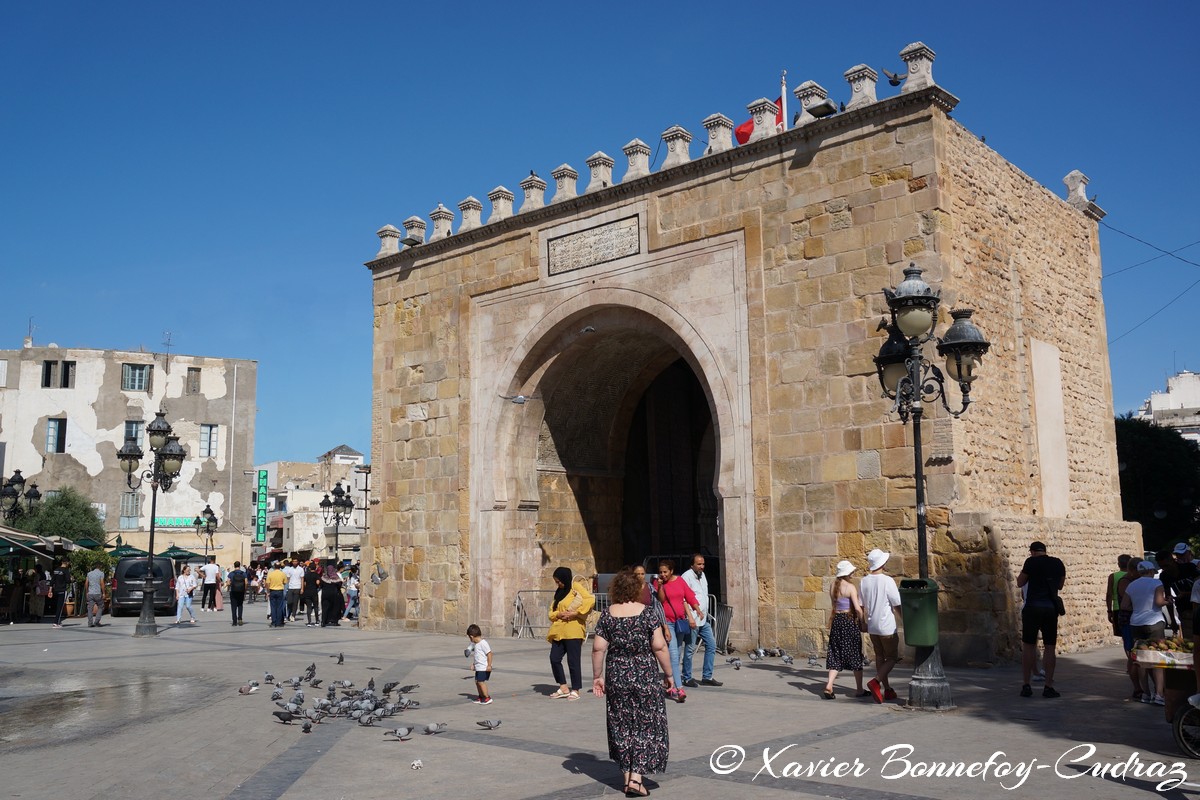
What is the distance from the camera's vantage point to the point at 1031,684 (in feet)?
32.9

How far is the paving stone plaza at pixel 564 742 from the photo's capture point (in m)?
5.93

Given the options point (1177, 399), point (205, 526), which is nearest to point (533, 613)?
point (205, 526)

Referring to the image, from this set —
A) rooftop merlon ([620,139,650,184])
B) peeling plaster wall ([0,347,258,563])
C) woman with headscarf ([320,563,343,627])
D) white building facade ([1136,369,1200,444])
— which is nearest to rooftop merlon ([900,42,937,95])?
rooftop merlon ([620,139,650,184])

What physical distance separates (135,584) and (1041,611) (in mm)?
22459

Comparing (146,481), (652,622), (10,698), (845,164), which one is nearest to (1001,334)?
(845,164)

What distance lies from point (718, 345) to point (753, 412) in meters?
1.20

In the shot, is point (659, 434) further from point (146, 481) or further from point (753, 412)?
point (146, 481)

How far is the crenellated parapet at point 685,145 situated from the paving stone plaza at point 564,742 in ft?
24.1

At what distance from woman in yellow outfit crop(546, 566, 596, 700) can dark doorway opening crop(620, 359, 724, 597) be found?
9794mm

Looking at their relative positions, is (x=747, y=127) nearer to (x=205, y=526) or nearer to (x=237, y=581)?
(x=237, y=581)

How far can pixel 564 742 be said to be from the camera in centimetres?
741

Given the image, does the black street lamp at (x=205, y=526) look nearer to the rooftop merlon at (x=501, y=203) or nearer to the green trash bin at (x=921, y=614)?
the rooftop merlon at (x=501, y=203)

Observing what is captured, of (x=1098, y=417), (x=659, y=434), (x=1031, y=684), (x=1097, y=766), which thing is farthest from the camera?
(x=659, y=434)

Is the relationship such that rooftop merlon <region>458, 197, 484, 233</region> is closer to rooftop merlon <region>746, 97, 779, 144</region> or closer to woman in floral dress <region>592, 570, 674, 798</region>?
rooftop merlon <region>746, 97, 779, 144</region>
